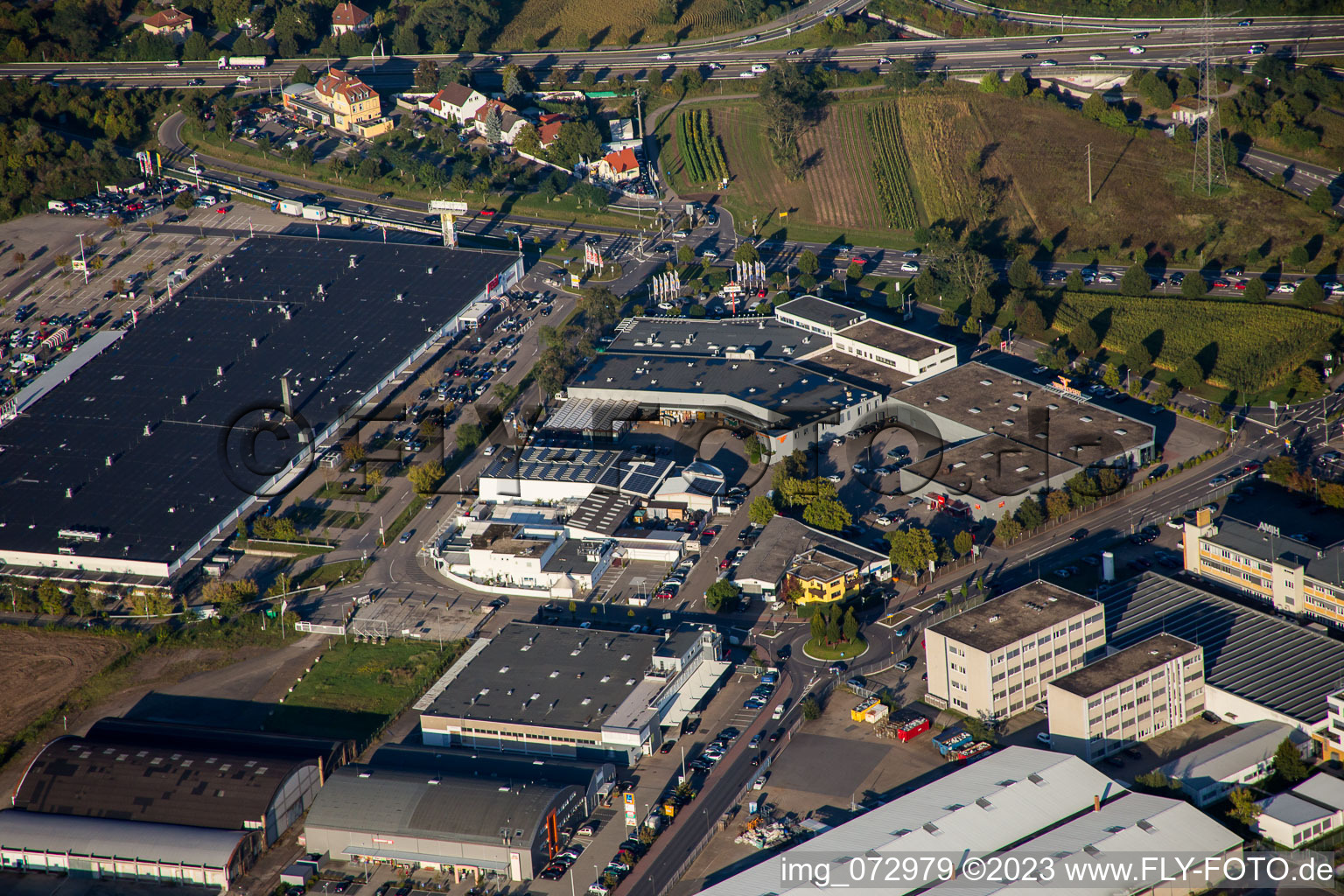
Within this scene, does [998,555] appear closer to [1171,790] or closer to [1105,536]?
[1105,536]

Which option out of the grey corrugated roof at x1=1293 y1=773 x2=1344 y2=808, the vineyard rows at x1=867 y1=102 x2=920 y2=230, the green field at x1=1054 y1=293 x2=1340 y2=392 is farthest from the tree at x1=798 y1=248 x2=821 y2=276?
the grey corrugated roof at x1=1293 y1=773 x2=1344 y2=808

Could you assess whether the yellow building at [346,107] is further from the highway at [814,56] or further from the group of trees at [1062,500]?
the group of trees at [1062,500]

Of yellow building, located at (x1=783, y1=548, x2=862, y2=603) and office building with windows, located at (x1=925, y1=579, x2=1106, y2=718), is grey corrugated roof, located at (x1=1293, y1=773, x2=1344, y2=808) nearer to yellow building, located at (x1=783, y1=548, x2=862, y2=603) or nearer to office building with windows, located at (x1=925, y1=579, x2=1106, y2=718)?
office building with windows, located at (x1=925, y1=579, x2=1106, y2=718)

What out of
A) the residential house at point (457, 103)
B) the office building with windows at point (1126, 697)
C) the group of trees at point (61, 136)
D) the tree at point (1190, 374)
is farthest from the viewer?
the residential house at point (457, 103)

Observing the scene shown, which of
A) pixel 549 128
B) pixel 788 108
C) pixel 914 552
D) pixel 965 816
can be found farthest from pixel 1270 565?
pixel 549 128

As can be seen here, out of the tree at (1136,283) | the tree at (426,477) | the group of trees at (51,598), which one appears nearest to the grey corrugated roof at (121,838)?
the group of trees at (51,598)

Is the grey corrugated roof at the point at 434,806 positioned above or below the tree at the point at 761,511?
below

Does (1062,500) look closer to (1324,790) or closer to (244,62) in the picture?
(1324,790)
